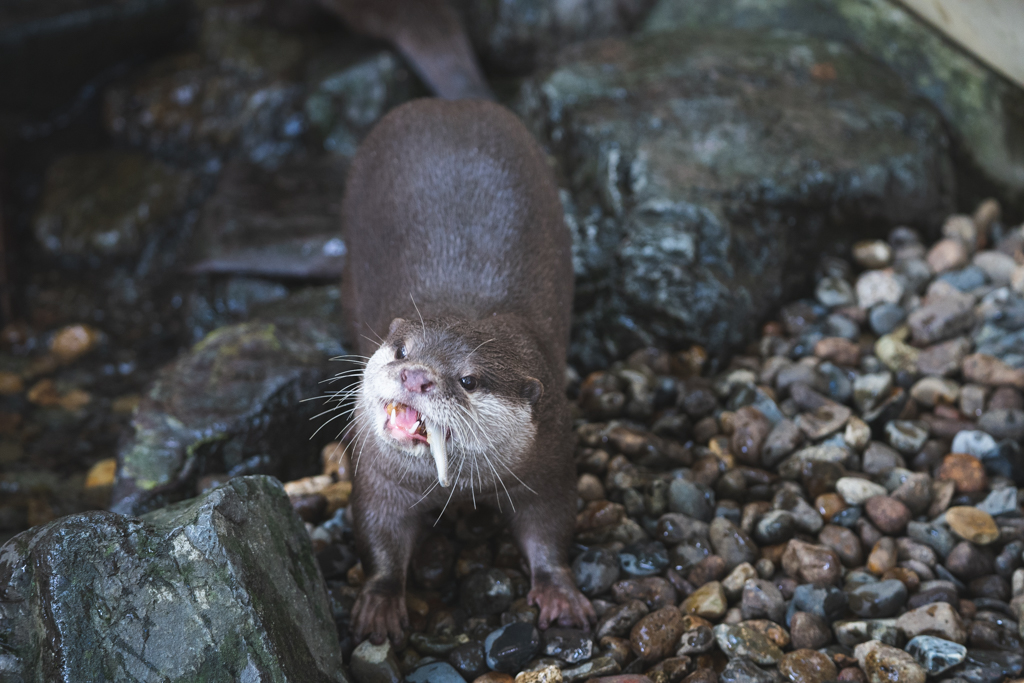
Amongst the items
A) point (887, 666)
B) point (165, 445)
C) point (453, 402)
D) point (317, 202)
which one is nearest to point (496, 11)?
point (317, 202)

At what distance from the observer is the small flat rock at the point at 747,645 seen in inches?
88.9

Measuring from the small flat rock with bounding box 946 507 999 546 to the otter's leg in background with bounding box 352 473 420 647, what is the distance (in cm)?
155

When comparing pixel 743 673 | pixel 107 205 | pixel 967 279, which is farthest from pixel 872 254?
pixel 107 205

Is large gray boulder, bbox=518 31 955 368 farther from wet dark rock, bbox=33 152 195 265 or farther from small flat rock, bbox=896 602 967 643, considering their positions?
wet dark rock, bbox=33 152 195 265

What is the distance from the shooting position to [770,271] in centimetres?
359

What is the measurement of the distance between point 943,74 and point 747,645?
302cm

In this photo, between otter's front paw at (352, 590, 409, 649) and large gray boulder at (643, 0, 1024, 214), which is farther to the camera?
large gray boulder at (643, 0, 1024, 214)

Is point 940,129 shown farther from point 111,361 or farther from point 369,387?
point 111,361

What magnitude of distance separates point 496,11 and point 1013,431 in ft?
11.4

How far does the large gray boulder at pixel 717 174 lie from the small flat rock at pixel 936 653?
57.6 inches

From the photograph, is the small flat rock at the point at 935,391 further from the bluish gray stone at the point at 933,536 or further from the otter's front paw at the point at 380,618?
the otter's front paw at the point at 380,618

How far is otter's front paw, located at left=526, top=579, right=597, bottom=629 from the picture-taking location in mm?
2387

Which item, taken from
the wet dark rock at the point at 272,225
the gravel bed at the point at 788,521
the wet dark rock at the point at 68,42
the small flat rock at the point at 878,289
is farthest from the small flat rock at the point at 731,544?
the wet dark rock at the point at 68,42

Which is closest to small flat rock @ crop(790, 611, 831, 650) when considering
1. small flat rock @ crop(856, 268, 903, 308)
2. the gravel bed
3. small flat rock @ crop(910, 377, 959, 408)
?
the gravel bed
